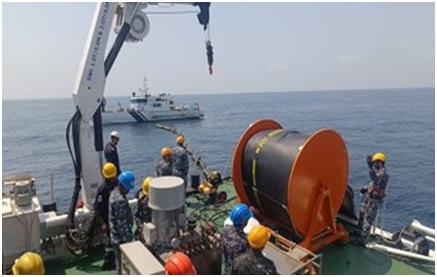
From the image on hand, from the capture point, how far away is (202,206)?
30.0 ft

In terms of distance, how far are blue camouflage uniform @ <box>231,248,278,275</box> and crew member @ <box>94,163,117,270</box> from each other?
2.57 meters

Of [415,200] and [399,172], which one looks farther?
[399,172]

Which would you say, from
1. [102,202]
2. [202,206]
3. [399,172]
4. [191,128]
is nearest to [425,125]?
[399,172]

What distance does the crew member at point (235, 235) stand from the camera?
4629 mm

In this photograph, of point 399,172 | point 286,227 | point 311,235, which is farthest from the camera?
point 399,172

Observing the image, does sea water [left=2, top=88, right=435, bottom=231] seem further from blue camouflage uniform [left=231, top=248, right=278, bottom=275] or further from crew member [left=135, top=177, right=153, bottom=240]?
blue camouflage uniform [left=231, top=248, right=278, bottom=275]

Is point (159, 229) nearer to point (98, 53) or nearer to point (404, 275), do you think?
point (98, 53)

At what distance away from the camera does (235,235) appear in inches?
184

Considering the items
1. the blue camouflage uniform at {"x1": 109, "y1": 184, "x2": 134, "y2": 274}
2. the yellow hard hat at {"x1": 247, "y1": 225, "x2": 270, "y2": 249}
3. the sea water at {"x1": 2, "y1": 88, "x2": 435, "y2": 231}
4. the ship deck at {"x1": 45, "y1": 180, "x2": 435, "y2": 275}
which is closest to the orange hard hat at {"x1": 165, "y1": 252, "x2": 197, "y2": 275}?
the yellow hard hat at {"x1": 247, "y1": 225, "x2": 270, "y2": 249}

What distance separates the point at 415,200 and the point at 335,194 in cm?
1463

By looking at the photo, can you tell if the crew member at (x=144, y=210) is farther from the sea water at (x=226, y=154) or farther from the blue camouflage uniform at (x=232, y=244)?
the sea water at (x=226, y=154)

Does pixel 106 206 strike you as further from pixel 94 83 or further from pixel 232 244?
pixel 232 244

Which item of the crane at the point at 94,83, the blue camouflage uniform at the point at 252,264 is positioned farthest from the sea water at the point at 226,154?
the blue camouflage uniform at the point at 252,264

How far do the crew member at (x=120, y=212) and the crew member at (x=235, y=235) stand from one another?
5.63 feet
